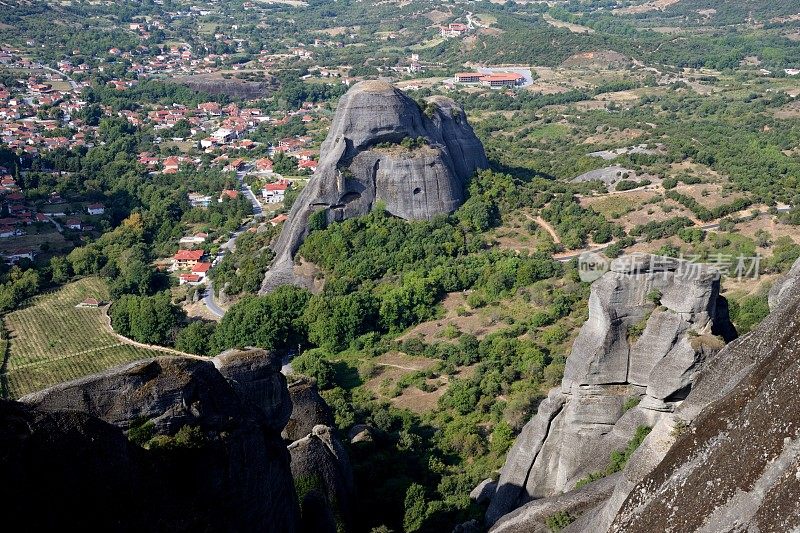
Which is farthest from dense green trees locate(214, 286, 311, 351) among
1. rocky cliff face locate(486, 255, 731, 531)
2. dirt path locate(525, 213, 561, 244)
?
rocky cliff face locate(486, 255, 731, 531)

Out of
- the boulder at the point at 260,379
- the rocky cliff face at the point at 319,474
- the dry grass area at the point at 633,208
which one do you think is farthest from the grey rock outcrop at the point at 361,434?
the dry grass area at the point at 633,208

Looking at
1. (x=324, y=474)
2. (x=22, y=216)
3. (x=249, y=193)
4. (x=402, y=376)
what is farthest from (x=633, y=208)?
(x=22, y=216)

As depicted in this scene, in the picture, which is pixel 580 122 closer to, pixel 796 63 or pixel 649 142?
pixel 649 142

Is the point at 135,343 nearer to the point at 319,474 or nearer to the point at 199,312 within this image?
the point at 199,312

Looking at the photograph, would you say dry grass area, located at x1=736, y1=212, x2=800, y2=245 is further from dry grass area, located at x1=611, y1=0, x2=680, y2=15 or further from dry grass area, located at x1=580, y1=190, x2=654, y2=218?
dry grass area, located at x1=611, y1=0, x2=680, y2=15

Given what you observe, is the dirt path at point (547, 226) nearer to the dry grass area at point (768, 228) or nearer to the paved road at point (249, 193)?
the dry grass area at point (768, 228)
